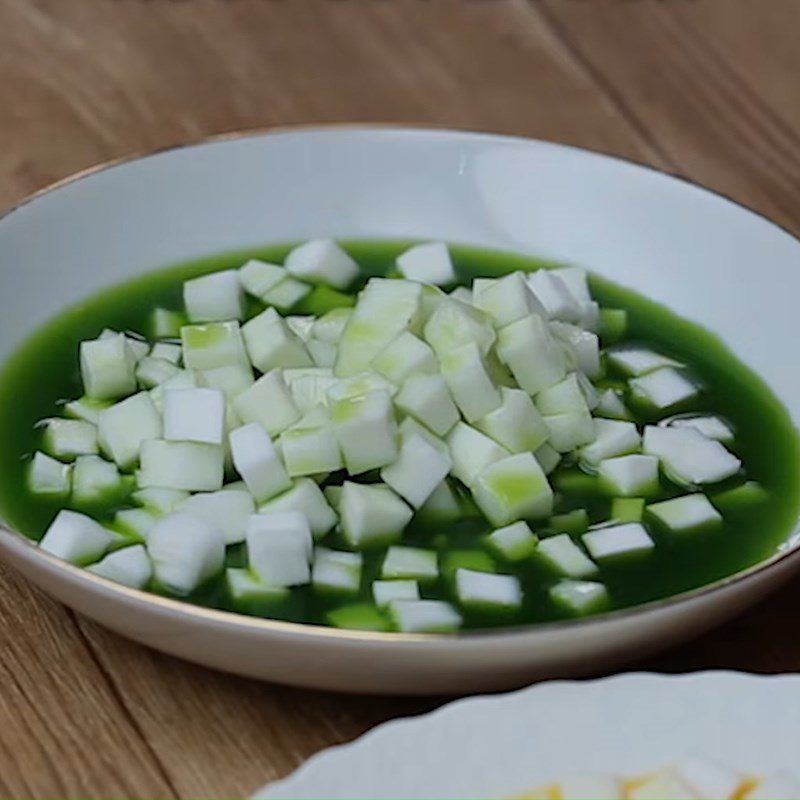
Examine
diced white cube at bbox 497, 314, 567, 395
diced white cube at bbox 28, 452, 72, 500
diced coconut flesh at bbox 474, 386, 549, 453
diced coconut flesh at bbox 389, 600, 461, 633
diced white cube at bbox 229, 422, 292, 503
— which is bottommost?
diced white cube at bbox 28, 452, 72, 500

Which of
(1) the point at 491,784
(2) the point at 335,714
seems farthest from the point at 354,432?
(1) the point at 491,784

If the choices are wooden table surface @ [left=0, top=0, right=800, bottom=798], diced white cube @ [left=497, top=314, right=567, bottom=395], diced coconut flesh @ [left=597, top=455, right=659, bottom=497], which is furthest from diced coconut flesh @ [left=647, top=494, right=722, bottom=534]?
wooden table surface @ [left=0, top=0, right=800, bottom=798]

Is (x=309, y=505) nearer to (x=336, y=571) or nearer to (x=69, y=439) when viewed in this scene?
(x=336, y=571)

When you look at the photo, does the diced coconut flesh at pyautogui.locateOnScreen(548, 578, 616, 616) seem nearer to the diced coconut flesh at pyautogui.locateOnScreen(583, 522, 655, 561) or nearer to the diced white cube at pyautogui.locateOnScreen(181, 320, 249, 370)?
the diced coconut flesh at pyautogui.locateOnScreen(583, 522, 655, 561)

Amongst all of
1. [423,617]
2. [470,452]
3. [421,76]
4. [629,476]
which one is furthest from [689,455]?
[421,76]

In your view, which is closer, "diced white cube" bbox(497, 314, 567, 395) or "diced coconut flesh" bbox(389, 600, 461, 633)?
"diced coconut flesh" bbox(389, 600, 461, 633)

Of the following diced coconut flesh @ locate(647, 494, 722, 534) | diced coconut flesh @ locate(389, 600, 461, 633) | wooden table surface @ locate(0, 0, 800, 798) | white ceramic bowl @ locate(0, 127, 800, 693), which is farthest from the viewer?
wooden table surface @ locate(0, 0, 800, 798)

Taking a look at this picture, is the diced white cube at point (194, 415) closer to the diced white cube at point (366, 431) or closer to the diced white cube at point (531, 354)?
the diced white cube at point (366, 431)
